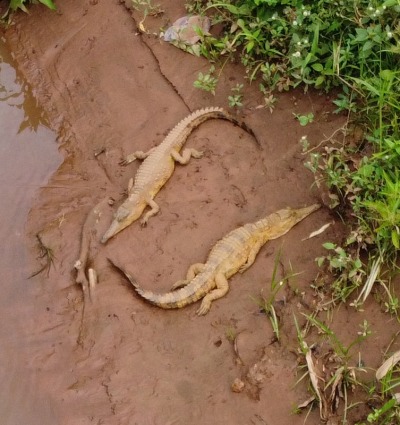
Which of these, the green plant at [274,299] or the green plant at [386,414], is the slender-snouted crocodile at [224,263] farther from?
the green plant at [386,414]

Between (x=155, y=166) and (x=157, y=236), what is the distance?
2.57 ft

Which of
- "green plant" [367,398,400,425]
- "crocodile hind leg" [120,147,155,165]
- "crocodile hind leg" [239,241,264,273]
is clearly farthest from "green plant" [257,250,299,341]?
"crocodile hind leg" [120,147,155,165]

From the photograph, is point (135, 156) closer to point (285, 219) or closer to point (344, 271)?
point (285, 219)

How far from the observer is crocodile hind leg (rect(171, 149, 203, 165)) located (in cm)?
587

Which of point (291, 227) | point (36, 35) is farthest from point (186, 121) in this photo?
point (36, 35)

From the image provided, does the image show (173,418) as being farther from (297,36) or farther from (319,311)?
(297,36)

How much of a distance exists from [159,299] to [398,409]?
2.05 meters

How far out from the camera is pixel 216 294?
4902mm

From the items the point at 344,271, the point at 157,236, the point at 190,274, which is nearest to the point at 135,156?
the point at 157,236

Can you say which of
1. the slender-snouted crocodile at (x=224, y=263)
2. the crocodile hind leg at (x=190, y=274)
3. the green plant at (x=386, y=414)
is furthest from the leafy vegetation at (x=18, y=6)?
the green plant at (x=386, y=414)

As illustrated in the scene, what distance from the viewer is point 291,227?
16.9 ft

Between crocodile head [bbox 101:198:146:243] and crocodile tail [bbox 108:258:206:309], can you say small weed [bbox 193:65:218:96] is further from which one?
crocodile tail [bbox 108:258:206:309]

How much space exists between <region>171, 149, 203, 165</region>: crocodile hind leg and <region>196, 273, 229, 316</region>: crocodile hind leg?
144 cm

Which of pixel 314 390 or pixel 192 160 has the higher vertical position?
pixel 192 160
